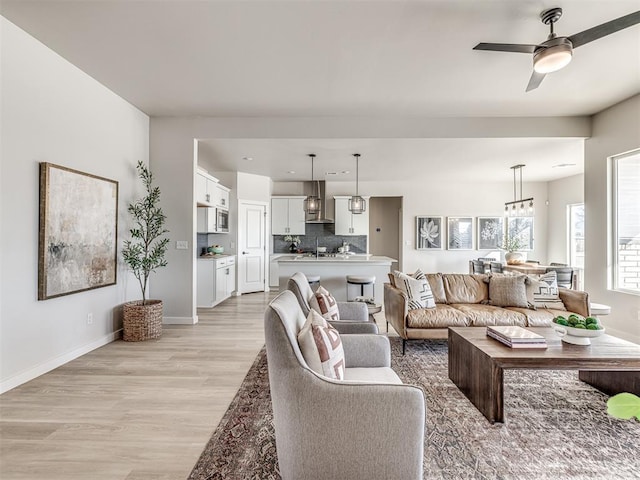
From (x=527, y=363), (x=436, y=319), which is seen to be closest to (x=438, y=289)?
(x=436, y=319)

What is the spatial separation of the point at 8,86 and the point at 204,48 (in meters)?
1.55

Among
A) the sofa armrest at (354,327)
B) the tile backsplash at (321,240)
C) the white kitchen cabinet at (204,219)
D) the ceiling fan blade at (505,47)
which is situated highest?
the ceiling fan blade at (505,47)

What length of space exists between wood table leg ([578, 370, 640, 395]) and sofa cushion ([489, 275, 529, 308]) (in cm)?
115

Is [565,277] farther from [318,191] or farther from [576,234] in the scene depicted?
[318,191]

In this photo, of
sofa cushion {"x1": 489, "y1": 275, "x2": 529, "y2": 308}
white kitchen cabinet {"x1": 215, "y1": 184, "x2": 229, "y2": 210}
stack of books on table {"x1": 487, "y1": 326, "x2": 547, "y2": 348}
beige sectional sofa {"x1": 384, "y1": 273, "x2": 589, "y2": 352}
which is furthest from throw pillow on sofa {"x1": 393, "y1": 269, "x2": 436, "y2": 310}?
white kitchen cabinet {"x1": 215, "y1": 184, "x2": 229, "y2": 210}

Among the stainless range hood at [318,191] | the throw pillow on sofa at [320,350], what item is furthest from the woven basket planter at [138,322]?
the stainless range hood at [318,191]

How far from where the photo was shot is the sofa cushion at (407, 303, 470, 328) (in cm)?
356

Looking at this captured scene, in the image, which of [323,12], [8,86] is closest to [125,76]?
[8,86]

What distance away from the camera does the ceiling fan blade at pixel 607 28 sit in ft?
6.95

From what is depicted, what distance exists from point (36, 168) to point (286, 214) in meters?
5.72

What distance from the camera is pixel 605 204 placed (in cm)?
440

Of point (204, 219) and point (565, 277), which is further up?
point (204, 219)

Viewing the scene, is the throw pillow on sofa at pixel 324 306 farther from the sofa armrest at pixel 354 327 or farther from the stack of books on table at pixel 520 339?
the stack of books on table at pixel 520 339

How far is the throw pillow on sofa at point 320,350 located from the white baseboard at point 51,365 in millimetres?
2672
